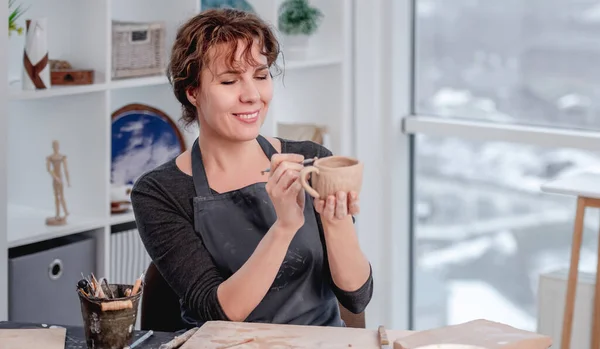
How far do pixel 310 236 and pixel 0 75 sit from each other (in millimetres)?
936

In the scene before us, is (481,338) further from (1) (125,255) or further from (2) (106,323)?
(1) (125,255)

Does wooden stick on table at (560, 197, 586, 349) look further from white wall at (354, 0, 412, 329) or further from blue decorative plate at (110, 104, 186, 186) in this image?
blue decorative plate at (110, 104, 186, 186)

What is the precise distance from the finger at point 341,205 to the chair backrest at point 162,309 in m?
0.43

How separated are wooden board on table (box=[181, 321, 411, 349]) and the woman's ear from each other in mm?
512

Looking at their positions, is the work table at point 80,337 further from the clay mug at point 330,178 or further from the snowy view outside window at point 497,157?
the snowy view outside window at point 497,157

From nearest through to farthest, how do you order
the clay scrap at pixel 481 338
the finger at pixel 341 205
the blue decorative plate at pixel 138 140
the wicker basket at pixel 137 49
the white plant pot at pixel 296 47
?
the clay scrap at pixel 481 338
the finger at pixel 341 205
the wicker basket at pixel 137 49
the blue decorative plate at pixel 138 140
the white plant pot at pixel 296 47

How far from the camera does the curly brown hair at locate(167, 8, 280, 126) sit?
196 cm

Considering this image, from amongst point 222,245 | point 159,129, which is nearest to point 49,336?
point 222,245

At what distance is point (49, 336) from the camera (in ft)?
5.59

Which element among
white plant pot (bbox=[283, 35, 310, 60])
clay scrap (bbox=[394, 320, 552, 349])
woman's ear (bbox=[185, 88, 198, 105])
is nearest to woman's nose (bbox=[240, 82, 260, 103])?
woman's ear (bbox=[185, 88, 198, 105])

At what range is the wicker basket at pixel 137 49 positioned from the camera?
9.33ft

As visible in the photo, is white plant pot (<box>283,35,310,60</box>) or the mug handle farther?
white plant pot (<box>283,35,310,60</box>)

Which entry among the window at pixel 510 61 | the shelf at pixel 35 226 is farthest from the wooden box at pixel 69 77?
the window at pixel 510 61

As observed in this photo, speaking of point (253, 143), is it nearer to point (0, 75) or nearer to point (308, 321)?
point (308, 321)
